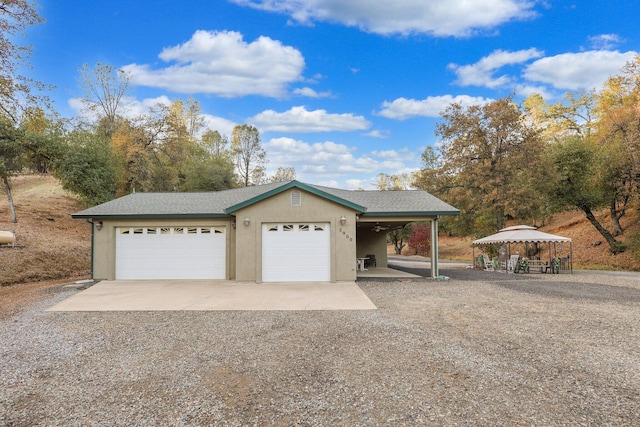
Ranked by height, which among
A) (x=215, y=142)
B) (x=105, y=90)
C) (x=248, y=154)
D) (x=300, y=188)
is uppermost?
(x=105, y=90)

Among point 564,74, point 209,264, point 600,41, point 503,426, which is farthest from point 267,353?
point 564,74

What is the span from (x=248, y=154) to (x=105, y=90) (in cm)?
1395

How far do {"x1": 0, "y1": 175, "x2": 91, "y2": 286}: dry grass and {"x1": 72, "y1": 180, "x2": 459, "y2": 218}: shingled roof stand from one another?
419 cm

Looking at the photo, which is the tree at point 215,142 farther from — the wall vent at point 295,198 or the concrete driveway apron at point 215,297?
the concrete driveway apron at point 215,297

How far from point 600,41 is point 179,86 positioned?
Answer: 108 feet

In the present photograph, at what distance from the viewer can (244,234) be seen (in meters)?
13.0

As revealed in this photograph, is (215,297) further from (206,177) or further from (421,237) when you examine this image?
(421,237)

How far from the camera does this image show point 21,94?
11.7 metres

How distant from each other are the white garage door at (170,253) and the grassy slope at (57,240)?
4535 millimetres

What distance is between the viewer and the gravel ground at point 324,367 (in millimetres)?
3709

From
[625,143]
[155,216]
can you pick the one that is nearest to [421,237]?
[625,143]

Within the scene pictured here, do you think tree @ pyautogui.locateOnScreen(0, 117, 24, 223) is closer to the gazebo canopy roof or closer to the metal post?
the metal post

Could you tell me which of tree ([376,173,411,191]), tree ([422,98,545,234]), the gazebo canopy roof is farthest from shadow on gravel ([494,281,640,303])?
tree ([376,173,411,191])

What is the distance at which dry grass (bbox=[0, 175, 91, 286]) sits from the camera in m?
15.5
